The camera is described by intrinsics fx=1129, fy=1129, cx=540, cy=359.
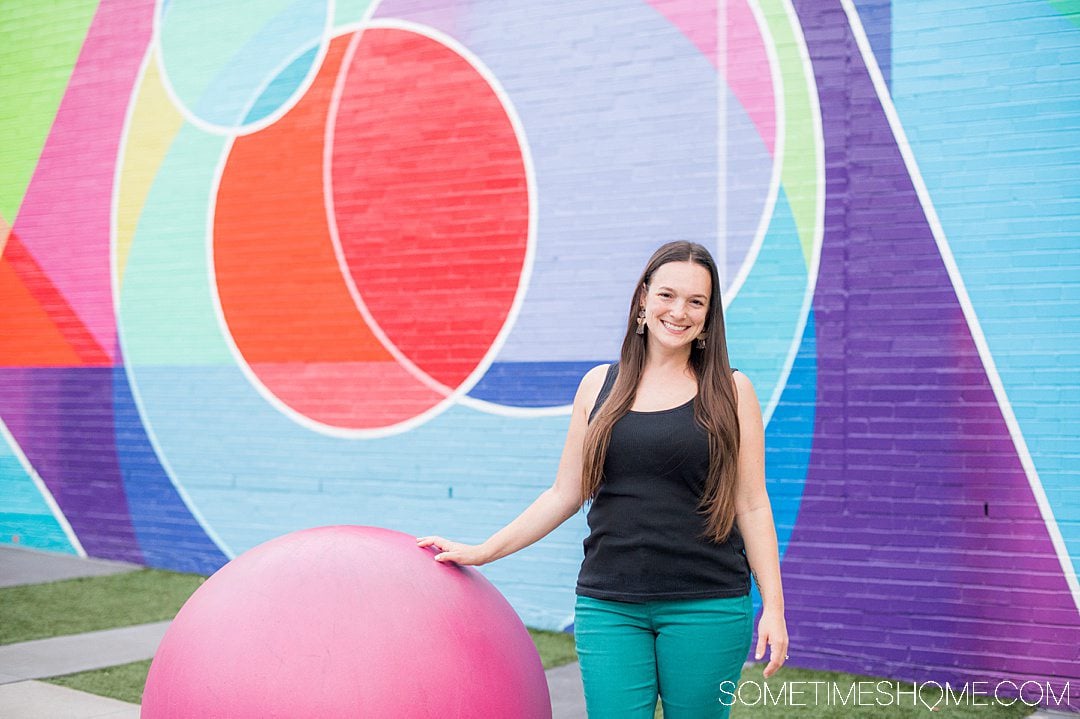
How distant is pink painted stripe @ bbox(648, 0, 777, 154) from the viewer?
605 centimetres

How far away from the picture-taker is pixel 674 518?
2.78 m

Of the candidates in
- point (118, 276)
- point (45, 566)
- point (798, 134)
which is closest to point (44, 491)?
point (45, 566)

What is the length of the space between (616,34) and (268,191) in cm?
272

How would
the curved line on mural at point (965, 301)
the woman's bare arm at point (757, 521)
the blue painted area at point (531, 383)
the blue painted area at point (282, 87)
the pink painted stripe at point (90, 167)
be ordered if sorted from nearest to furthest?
1. the woman's bare arm at point (757, 521)
2. the curved line on mural at point (965, 301)
3. the blue painted area at point (531, 383)
4. the blue painted area at point (282, 87)
5. the pink painted stripe at point (90, 167)

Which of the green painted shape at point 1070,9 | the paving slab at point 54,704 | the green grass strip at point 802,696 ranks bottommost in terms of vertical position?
the green grass strip at point 802,696

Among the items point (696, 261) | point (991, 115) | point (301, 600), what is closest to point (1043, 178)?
point (991, 115)

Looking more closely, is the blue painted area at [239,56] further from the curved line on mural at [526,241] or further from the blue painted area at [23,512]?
the blue painted area at [23,512]

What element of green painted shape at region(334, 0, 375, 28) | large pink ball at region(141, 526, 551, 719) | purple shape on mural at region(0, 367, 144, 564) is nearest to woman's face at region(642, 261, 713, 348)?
large pink ball at region(141, 526, 551, 719)

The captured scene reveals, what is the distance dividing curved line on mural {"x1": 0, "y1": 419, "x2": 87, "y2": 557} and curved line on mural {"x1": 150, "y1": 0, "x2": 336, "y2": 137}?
309 cm

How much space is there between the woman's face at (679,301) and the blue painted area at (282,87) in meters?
Answer: 5.39

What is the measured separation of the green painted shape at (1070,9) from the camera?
534 cm

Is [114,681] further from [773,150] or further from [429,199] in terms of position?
[773,150]

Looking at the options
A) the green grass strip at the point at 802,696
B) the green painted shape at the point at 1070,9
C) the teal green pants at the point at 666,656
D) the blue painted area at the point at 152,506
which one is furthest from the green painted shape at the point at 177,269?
the teal green pants at the point at 666,656

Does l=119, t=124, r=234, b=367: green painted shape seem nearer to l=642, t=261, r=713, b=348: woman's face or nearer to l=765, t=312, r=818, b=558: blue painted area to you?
l=765, t=312, r=818, b=558: blue painted area
